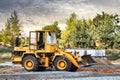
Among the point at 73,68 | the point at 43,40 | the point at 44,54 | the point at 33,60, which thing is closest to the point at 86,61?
the point at 73,68

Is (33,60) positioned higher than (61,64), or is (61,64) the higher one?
(33,60)

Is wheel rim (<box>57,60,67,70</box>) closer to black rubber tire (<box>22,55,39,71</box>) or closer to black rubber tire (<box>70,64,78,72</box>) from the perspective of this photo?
black rubber tire (<box>70,64,78,72</box>)

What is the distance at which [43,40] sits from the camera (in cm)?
3091

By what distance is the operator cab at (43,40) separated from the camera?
30766 millimetres

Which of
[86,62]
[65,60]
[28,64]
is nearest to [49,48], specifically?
[65,60]

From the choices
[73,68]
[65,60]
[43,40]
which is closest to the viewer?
[65,60]

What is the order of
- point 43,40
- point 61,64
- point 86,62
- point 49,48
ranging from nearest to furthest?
point 61,64 < point 49,48 < point 43,40 < point 86,62

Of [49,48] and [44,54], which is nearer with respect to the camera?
[49,48]

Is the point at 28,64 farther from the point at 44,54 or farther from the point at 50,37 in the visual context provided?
the point at 50,37

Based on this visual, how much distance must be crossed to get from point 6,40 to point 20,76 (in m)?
72.1

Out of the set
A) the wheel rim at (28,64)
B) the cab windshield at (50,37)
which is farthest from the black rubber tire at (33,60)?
the cab windshield at (50,37)

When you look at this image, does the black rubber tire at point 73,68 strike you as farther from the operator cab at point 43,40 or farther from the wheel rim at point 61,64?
the operator cab at point 43,40

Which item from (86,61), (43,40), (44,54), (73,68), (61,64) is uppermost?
(43,40)

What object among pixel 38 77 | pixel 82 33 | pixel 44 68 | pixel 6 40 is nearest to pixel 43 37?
pixel 44 68
